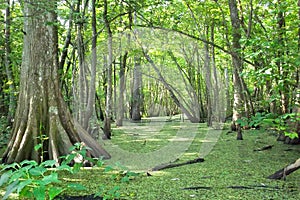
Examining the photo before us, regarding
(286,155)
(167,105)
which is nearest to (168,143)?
(286,155)

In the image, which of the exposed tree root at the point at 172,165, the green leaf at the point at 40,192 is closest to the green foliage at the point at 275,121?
the exposed tree root at the point at 172,165

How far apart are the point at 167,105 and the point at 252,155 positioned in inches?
739

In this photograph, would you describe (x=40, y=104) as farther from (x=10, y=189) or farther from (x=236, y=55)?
(x=236, y=55)

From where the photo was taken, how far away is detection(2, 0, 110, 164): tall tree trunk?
436cm

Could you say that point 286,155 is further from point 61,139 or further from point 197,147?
point 61,139

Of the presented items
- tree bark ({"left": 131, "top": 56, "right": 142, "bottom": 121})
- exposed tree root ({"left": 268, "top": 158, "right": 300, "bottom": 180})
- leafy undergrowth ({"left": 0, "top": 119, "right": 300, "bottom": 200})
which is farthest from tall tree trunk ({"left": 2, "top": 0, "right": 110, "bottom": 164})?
tree bark ({"left": 131, "top": 56, "right": 142, "bottom": 121})

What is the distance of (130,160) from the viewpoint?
16.5 feet

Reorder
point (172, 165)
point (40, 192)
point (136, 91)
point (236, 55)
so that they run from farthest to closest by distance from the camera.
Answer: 1. point (136, 91)
2. point (236, 55)
3. point (172, 165)
4. point (40, 192)

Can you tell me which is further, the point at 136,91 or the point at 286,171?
the point at 136,91

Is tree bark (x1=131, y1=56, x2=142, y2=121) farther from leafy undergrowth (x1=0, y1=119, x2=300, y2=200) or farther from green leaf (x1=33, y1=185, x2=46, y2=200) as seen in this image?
green leaf (x1=33, y1=185, x2=46, y2=200)

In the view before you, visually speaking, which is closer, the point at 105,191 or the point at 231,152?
the point at 105,191

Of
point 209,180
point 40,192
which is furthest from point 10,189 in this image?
point 209,180

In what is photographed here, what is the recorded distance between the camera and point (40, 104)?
4473 millimetres

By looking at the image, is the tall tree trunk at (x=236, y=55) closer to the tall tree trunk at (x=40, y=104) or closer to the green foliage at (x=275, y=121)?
the green foliage at (x=275, y=121)
